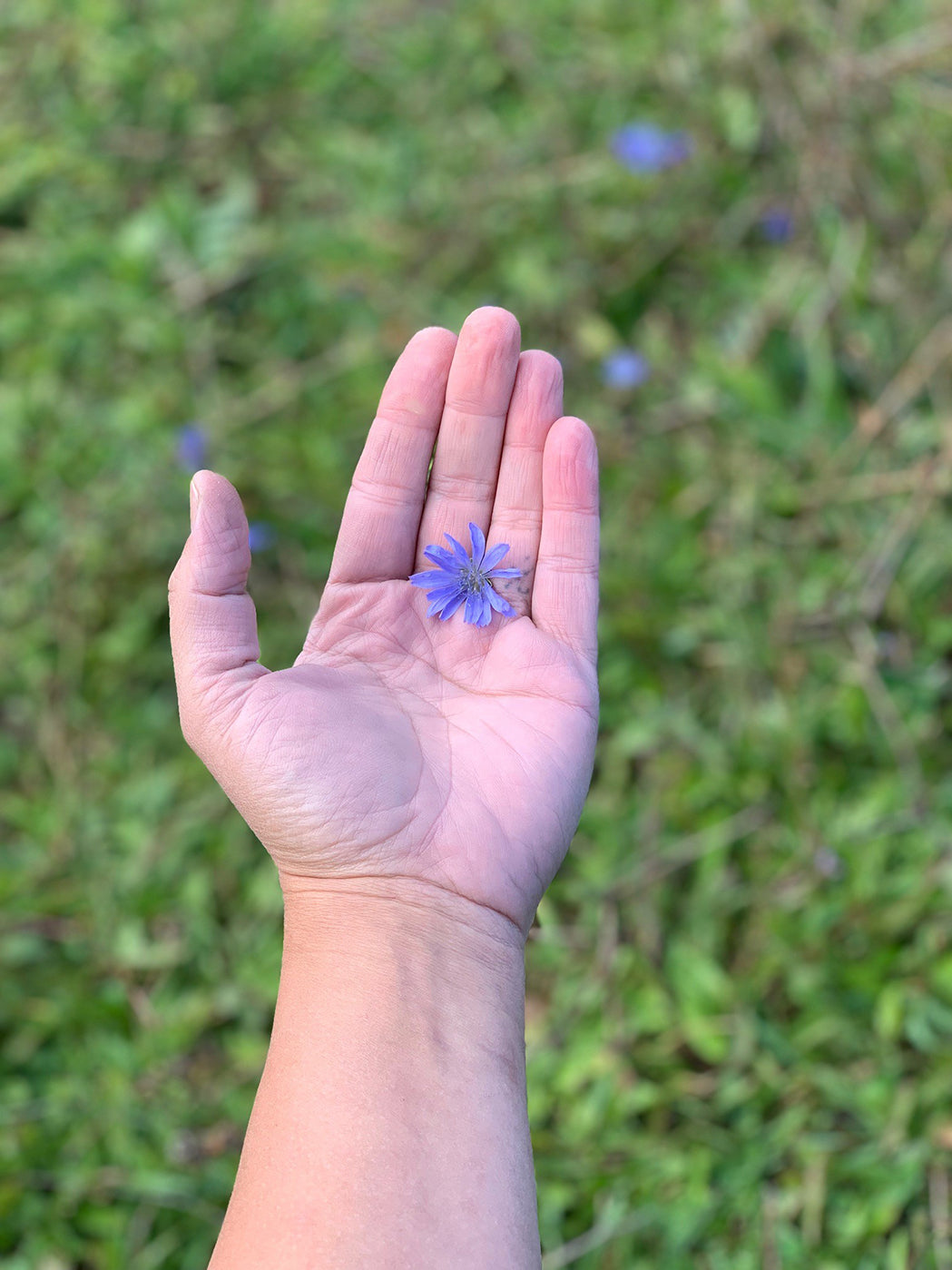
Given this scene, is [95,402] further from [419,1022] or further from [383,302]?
[419,1022]

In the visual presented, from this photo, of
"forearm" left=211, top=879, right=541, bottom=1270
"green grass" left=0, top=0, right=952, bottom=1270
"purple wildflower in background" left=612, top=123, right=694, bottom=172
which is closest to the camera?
"forearm" left=211, top=879, right=541, bottom=1270

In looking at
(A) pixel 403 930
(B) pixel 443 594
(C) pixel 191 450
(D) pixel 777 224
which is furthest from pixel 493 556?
(D) pixel 777 224

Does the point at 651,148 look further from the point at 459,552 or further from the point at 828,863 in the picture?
the point at 828,863

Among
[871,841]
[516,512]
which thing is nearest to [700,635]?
[871,841]

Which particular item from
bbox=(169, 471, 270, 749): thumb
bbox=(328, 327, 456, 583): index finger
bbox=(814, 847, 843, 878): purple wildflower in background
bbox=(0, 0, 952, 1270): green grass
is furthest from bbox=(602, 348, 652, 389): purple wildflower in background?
bbox=(169, 471, 270, 749): thumb

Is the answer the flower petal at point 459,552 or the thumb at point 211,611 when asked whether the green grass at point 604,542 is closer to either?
the flower petal at point 459,552

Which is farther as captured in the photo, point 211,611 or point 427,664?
point 427,664

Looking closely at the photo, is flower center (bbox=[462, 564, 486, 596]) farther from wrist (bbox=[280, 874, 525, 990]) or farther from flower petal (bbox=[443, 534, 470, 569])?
wrist (bbox=[280, 874, 525, 990])
